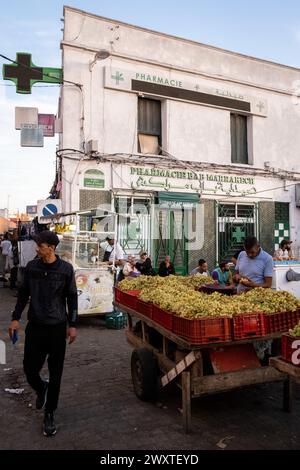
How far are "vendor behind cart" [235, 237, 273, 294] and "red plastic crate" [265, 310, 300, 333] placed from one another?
1.22 meters

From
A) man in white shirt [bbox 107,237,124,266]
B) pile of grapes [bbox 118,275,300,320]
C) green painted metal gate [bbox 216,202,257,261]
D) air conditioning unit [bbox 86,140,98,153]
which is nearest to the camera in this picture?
pile of grapes [bbox 118,275,300,320]

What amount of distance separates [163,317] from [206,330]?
747 millimetres

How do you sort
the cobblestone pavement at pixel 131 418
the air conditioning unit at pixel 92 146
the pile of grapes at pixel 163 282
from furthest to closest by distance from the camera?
1. the air conditioning unit at pixel 92 146
2. the pile of grapes at pixel 163 282
3. the cobblestone pavement at pixel 131 418

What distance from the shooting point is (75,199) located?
12.3 m

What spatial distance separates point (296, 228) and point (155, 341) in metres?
12.3

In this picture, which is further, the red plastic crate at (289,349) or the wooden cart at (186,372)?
the wooden cart at (186,372)

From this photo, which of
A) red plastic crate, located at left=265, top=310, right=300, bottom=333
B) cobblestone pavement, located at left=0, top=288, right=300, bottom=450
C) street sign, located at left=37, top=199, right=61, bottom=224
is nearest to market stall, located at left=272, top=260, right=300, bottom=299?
cobblestone pavement, located at left=0, top=288, right=300, bottom=450

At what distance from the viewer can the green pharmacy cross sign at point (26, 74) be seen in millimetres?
12367

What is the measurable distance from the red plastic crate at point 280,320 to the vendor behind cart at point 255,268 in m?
1.22

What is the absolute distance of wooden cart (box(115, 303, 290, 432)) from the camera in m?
3.82

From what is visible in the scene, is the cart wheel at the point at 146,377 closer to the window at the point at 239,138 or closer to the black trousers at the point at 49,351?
the black trousers at the point at 49,351

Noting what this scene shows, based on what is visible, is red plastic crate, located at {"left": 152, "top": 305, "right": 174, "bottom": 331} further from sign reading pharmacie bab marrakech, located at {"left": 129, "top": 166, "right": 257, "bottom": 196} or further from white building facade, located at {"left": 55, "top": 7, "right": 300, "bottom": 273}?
sign reading pharmacie bab marrakech, located at {"left": 129, "top": 166, "right": 257, "bottom": 196}

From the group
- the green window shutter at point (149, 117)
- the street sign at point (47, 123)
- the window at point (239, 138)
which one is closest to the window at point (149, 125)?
the green window shutter at point (149, 117)
